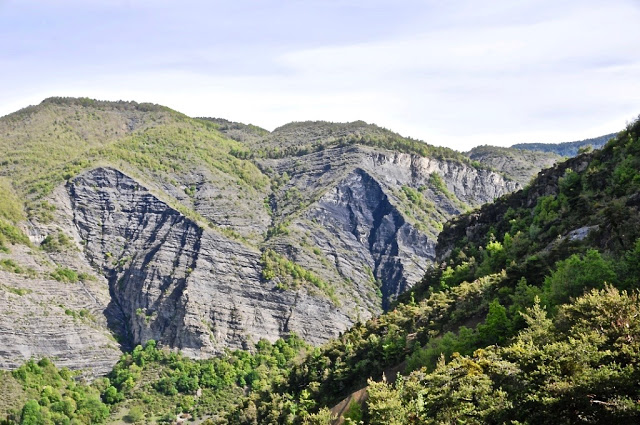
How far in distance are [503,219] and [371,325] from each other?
75.8 feet

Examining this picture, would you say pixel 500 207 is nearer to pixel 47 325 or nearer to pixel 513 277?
pixel 513 277

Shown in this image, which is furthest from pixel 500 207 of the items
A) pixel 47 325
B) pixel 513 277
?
pixel 47 325

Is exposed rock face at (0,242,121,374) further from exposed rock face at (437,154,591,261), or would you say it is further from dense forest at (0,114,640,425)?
exposed rock face at (437,154,591,261)

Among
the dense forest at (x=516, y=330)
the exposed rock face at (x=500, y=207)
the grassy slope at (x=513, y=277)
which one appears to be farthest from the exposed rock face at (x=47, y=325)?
the exposed rock face at (x=500, y=207)

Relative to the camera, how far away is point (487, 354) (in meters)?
41.0

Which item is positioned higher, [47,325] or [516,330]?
[516,330]

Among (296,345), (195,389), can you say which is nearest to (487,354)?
(195,389)

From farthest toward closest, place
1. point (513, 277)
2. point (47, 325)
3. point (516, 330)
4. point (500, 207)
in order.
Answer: point (47, 325) → point (500, 207) → point (513, 277) → point (516, 330)

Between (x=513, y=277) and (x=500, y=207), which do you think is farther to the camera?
(x=500, y=207)

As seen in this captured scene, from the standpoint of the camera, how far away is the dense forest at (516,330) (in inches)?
1184

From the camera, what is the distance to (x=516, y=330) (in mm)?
47500

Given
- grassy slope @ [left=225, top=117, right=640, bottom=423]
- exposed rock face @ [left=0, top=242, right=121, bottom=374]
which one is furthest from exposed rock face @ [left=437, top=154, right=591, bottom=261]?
exposed rock face @ [left=0, top=242, right=121, bottom=374]

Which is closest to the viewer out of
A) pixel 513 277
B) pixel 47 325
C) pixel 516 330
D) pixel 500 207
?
pixel 516 330

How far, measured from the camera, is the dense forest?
3008 cm
